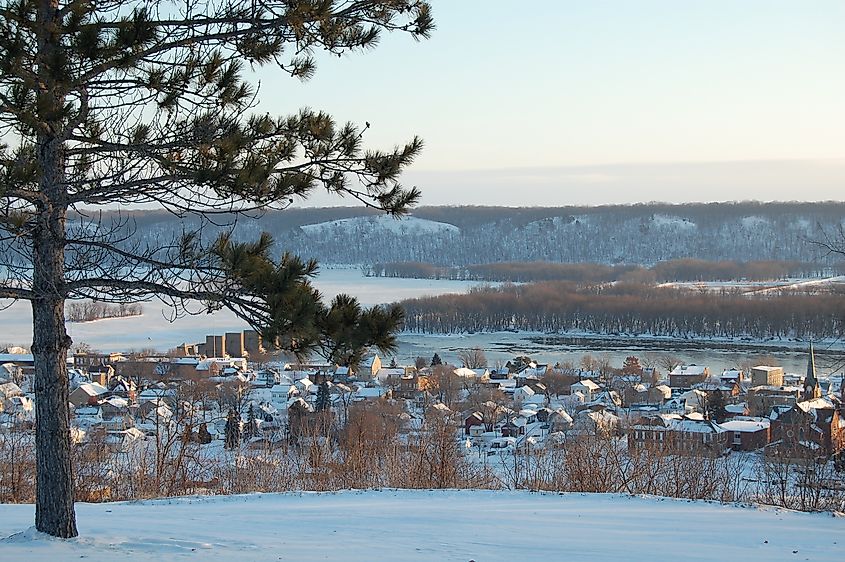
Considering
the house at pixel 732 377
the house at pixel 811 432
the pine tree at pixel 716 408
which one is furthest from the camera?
the house at pixel 732 377

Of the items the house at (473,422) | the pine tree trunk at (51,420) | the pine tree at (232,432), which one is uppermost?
the pine tree trunk at (51,420)

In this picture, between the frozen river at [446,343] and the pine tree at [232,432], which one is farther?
the frozen river at [446,343]

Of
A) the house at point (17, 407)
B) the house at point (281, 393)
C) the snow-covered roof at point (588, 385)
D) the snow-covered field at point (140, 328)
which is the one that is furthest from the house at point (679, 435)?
the snow-covered field at point (140, 328)

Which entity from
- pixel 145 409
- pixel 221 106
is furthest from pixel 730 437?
pixel 221 106

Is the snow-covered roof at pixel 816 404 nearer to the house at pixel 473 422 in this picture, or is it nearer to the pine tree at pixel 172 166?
the house at pixel 473 422

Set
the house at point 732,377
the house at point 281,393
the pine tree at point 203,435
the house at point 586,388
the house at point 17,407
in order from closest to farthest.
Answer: the pine tree at point 203,435
the house at point 17,407
the house at point 281,393
the house at point 586,388
the house at point 732,377

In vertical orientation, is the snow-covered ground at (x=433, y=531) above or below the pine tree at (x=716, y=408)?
above

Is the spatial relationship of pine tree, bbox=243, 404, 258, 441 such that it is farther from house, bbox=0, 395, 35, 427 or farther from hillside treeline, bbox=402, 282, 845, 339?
hillside treeline, bbox=402, 282, 845, 339
